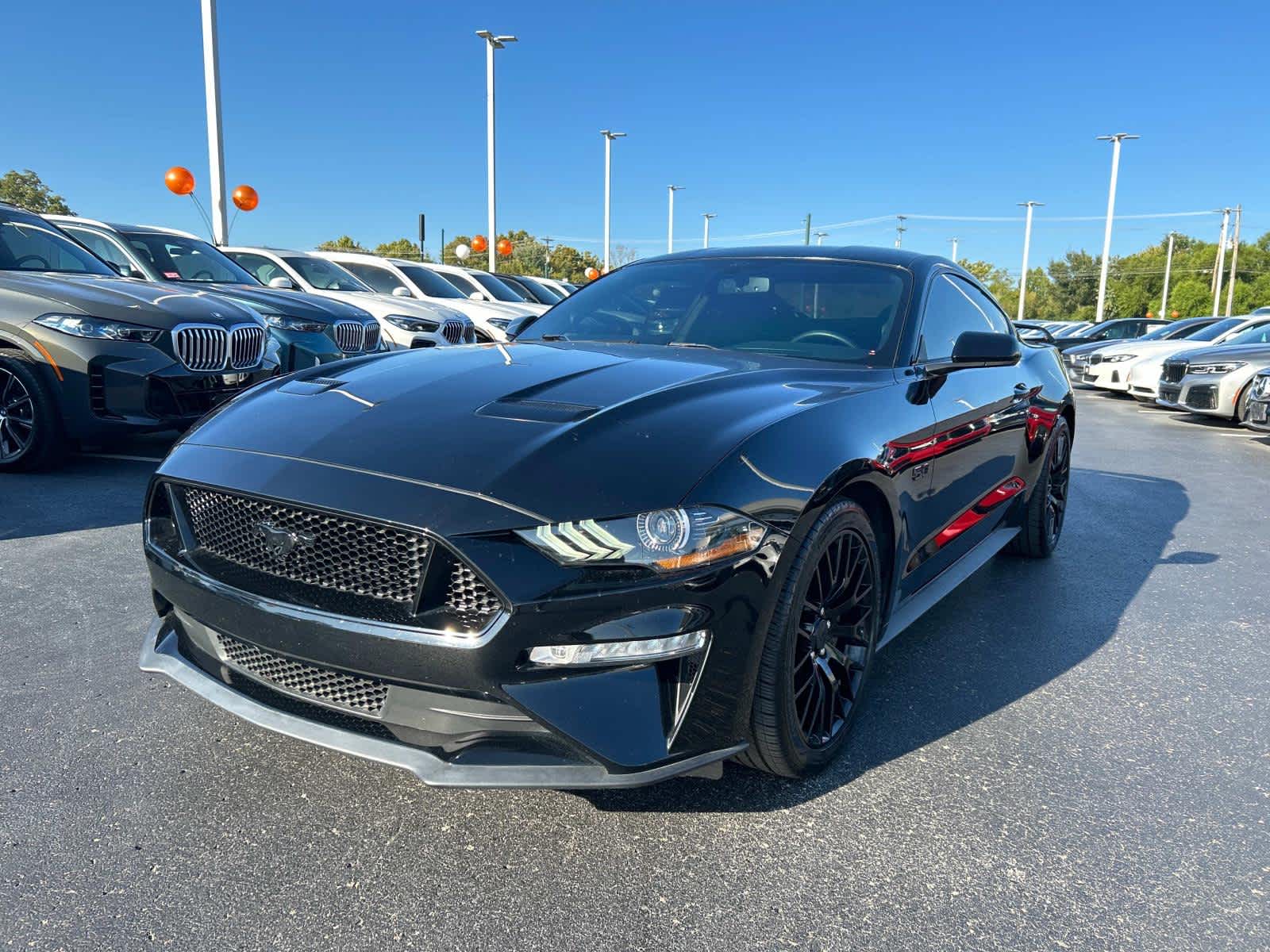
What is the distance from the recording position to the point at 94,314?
215 inches

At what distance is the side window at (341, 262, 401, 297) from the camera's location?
1256cm

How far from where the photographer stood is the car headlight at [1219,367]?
11.0m

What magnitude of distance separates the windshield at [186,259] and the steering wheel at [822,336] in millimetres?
6501

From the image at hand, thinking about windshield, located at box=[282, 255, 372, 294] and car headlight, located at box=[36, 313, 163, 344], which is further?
windshield, located at box=[282, 255, 372, 294]

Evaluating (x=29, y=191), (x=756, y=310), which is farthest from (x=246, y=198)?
(x=29, y=191)

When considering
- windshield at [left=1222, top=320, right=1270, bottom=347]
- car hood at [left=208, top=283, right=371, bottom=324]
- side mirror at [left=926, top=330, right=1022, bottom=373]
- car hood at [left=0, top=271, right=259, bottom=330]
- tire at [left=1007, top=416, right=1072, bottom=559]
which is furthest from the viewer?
windshield at [left=1222, top=320, right=1270, bottom=347]

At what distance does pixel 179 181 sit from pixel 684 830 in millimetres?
13214

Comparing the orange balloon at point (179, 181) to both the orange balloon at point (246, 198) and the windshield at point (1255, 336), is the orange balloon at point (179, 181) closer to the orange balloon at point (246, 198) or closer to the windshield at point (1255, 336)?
the orange balloon at point (246, 198)

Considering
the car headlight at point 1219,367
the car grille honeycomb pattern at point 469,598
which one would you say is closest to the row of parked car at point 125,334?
the car grille honeycomb pattern at point 469,598

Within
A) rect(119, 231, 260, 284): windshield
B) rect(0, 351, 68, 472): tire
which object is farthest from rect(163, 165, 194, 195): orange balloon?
rect(0, 351, 68, 472): tire

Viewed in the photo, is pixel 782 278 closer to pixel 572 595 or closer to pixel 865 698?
pixel 865 698

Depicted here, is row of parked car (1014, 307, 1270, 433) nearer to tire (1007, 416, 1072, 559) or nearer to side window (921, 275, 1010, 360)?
tire (1007, 416, 1072, 559)

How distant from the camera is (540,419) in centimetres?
229

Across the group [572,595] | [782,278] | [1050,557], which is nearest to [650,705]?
[572,595]
